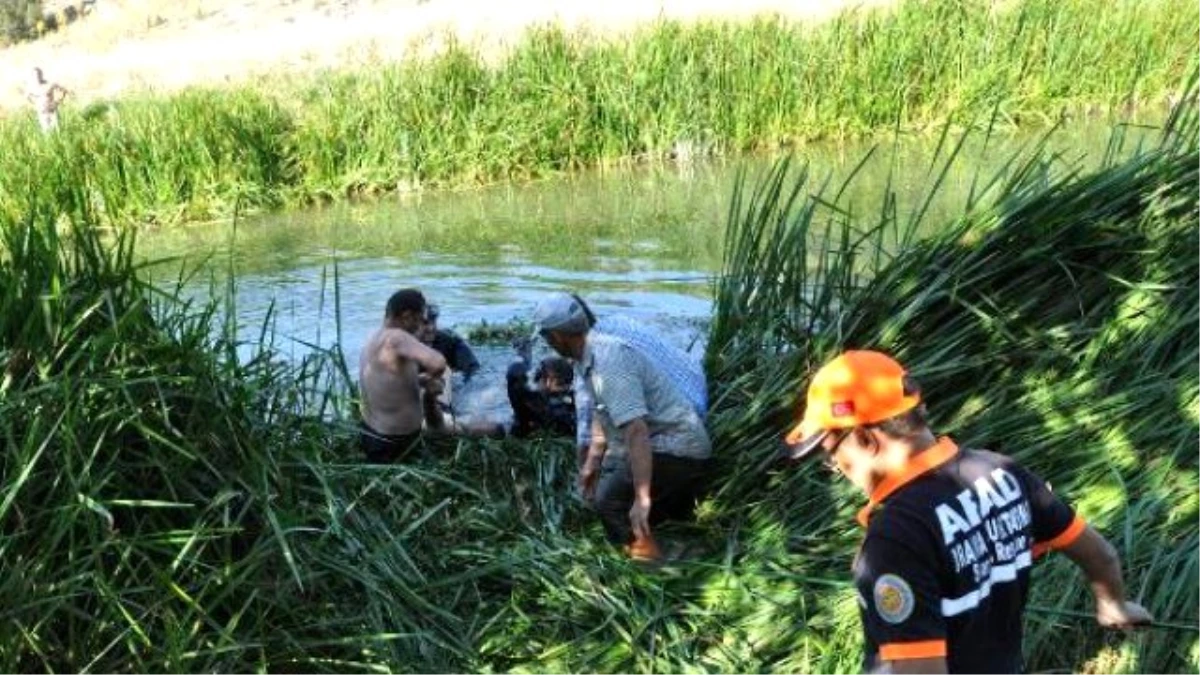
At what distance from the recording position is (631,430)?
504 centimetres

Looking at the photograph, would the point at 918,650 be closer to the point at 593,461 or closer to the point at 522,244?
the point at 593,461

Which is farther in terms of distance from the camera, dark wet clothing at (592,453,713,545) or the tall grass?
dark wet clothing at (592,453,713,545)

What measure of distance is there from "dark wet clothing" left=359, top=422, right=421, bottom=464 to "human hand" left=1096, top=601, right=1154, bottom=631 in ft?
12.3

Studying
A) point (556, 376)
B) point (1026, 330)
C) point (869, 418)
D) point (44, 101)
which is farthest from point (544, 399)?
point (44, 101)

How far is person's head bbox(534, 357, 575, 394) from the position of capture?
6754mm

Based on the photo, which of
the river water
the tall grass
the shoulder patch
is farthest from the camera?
the river water

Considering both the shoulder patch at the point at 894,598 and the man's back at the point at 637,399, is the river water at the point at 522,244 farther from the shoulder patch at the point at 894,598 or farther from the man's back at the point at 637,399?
the shoulder patch at the point at 894,598

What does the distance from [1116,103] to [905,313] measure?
12.1 metres

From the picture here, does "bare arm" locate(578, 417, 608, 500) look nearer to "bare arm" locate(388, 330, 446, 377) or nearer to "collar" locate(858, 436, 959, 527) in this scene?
"bare arm" locate(388, 330, 446, 377)

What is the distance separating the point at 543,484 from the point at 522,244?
7.90 metres

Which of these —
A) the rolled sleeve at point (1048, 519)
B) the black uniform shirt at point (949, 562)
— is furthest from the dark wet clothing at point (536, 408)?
the black uniform shirt at point (949, 562)

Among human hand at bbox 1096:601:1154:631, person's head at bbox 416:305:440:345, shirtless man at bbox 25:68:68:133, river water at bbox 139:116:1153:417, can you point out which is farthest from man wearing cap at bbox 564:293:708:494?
shirtless man at bbox 25:68:68:133

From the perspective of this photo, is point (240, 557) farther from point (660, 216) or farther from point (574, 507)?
point (660, 216)

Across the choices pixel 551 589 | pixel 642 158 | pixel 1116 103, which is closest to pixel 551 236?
pixel 642 158
